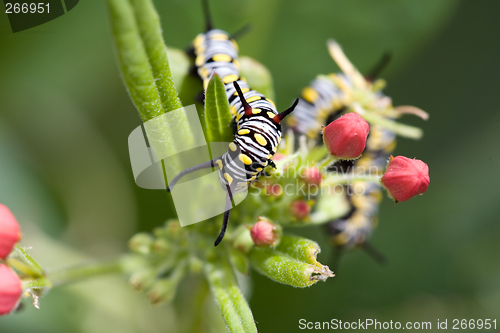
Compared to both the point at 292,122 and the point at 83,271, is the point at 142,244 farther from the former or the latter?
the point at 292,122

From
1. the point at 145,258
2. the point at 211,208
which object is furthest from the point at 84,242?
the point at 211,208

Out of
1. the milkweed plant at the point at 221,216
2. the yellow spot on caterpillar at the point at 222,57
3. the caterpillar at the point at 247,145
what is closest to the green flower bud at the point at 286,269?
the milkweed plant at the point at 221,216

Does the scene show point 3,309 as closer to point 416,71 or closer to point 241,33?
point 241,33

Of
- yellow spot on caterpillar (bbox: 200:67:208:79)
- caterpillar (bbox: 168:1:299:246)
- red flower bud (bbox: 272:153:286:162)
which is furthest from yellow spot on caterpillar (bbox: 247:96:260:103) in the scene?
yellow spot on caterpillar (bbox: 200:67:208:79)

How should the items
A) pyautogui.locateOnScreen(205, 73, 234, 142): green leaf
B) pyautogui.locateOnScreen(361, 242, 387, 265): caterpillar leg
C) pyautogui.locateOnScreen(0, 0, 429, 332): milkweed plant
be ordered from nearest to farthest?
pyautogui.locateOnScreen(0, 0, 429, 332): milkweed plant < pyautogui.locateOnScreen(205, 73, 234, 142): green leaf < pyautogui.locateOnScreen(361, 242, 387, 265): caterpillar leg

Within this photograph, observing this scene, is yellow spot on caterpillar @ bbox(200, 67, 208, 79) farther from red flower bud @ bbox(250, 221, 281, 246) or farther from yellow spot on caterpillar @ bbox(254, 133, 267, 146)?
red flower bud @ bbox(250, 221, 281, 246)

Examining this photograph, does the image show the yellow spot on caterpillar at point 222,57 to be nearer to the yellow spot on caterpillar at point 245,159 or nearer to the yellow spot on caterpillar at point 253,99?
the yellow spot on caterpillar at point 253,99
